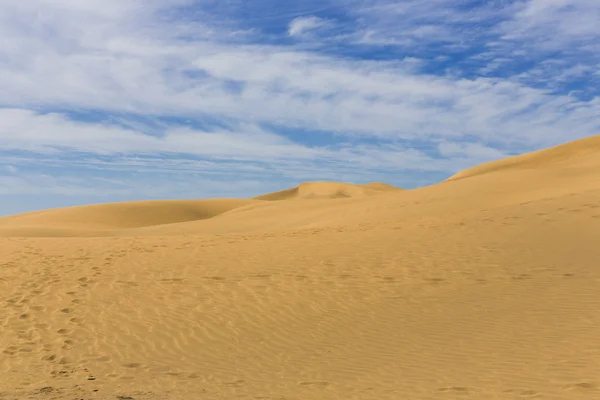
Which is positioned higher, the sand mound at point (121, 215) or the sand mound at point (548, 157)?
the sand mound at point (548, 157)

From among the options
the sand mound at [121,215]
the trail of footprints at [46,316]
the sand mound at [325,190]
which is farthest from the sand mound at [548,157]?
the trail of footprints at [46,316]

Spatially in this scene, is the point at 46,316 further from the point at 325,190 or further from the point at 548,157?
the point at 325,190

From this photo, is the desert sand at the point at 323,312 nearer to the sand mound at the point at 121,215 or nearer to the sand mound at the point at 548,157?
the sand mound at the point at 121,215

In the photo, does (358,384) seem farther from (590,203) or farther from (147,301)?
(590,203)

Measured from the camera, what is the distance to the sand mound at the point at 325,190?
75375mm

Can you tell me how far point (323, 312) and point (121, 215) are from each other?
139ft

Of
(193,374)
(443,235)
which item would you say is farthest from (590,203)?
(193,374)

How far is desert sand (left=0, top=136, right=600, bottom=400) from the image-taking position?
6.93 meters

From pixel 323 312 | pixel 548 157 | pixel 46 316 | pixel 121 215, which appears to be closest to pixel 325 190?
pixel 121 215

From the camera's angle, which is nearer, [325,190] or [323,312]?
[323,312]

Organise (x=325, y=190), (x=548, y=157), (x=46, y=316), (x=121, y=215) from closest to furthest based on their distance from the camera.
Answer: (x=46, y=316) → (x=548, y=157) → (x=121, y=215) → (x=325, y=190)

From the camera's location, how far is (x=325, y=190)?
7881 cm

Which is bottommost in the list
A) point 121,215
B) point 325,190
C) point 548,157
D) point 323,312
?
point 323,312

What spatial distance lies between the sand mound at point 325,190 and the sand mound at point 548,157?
27.4 m
